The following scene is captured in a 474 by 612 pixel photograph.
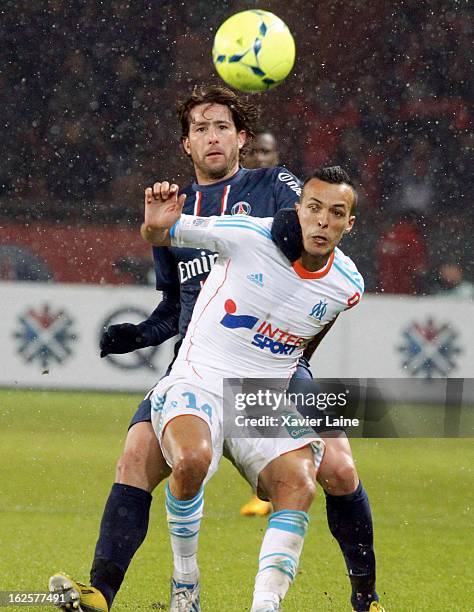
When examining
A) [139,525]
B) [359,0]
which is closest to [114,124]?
[359,0]

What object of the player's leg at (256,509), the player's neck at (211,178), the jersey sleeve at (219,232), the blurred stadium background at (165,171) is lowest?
the player's leg at (256,509)

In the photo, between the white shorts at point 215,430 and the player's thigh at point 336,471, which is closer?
the white shorts at point 215,430

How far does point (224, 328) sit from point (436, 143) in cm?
953

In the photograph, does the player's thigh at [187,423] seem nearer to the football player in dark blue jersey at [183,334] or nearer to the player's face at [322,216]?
the football player in dark blue jersey at [183,334]

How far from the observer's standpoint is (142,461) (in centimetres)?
371

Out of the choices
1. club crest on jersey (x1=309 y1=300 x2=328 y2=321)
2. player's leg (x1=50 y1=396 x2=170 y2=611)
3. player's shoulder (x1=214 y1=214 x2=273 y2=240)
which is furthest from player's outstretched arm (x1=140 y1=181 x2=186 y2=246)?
player's leg (x1=50 y1=396 x2=170 y2=611)

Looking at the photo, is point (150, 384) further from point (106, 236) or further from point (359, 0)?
point (359, 0)

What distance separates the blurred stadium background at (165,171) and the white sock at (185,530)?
440cm

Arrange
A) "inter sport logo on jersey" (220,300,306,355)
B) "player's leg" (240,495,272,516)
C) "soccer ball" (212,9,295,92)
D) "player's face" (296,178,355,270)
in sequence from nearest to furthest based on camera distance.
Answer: "player's face" (296,178,355,270)
"inter sport logo on jersey" (220,300,306,355)
"soccer ball" (212,9,295,92)
"player's leg" (240,495,272,516)

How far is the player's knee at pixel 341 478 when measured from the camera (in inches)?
147

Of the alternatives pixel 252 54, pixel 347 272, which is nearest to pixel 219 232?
pixel 347 272

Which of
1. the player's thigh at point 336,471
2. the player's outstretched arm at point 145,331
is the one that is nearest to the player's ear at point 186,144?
the player's outstretched arm at point 145,331

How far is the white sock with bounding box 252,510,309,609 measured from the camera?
333cm

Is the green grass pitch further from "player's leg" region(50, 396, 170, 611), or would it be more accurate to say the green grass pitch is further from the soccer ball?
the soccer ball
